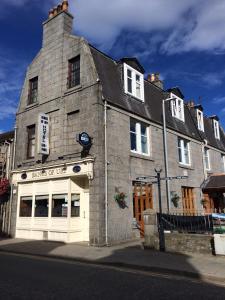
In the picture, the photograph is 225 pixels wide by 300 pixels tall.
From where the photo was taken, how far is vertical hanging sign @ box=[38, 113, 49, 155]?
52.7 feet

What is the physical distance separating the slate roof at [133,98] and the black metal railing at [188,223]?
6435 mm

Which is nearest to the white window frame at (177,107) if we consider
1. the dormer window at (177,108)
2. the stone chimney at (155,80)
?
the dormer window at (177,108)

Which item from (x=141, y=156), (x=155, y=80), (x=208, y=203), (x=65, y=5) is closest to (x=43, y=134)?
(x=141, y=156)

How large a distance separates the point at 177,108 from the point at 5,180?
12.7 meters

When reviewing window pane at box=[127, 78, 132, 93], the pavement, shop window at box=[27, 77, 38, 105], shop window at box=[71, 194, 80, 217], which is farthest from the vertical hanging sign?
window pane at box=[127, 78, 132, 93]

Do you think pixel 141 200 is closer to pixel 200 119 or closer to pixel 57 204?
pixel 57 204

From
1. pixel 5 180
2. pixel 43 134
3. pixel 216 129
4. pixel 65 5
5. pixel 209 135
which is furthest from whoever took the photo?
pixel 216 129

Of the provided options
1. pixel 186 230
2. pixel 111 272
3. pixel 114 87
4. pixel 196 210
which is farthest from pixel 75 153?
pixel 196 210

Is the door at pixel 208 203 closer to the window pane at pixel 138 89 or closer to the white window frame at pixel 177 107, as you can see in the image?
the white window frame at pixel 177 107

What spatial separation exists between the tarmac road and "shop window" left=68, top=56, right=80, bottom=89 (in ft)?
33.2

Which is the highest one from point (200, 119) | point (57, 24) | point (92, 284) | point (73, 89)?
point (57, 24)

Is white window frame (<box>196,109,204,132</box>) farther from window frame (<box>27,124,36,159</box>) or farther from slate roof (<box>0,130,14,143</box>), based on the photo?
slate roof (<box>0,130,14,143</box>)

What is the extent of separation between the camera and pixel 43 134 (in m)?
16.3

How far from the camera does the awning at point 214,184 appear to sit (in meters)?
21.3
